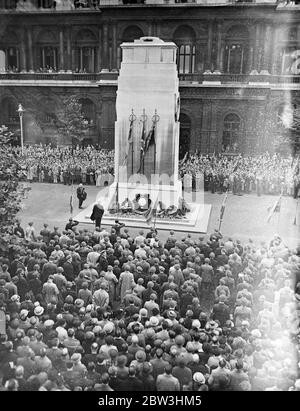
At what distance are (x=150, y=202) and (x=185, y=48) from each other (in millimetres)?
17293

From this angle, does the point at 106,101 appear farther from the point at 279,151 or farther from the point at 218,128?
the point at 279,151

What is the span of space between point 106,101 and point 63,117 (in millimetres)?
3372

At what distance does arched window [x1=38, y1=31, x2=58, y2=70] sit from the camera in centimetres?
3400

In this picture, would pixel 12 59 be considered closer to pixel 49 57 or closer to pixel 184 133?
pixel 49 57

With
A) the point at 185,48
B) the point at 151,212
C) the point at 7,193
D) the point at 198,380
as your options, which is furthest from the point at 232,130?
the point at 198,380

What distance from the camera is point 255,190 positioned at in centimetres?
2517

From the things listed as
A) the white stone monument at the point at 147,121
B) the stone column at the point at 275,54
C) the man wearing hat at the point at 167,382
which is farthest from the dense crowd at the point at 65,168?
the man wearing hat at the point at 167,382

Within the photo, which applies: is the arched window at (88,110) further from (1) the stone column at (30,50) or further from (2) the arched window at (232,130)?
(2) the arched window at (232,130)

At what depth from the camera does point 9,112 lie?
3528cm

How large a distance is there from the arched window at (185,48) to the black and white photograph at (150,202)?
3.7 inches

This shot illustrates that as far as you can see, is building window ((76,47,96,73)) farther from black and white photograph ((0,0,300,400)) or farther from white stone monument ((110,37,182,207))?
white stone monument ((110,37,182,207))

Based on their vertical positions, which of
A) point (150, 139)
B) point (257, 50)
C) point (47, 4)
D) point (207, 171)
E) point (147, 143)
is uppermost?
point (47, 4)

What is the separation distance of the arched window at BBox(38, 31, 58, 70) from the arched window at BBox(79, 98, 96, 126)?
11.2 feet

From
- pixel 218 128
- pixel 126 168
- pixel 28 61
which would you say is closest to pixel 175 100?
pixel 126 168
